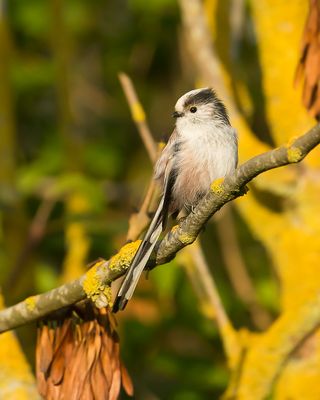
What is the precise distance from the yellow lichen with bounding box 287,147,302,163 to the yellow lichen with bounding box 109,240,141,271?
788 mm

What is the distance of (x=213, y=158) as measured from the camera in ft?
13.5

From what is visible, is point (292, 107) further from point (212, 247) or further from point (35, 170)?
point (212, 247)

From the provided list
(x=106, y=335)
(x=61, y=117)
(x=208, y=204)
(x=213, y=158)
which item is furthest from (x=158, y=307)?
(x=208, y=204)

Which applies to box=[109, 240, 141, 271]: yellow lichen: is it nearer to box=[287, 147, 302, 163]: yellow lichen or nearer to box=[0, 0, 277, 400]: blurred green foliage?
box=[287, 147, 302, 163]: yellow lichen

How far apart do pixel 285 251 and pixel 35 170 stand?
9.36 ft

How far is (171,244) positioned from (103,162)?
496 cm

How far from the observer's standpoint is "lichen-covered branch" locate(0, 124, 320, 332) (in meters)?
2.75

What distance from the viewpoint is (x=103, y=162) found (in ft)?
26.5

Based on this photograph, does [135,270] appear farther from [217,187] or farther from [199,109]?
[199,109]

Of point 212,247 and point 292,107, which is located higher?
point 212,247

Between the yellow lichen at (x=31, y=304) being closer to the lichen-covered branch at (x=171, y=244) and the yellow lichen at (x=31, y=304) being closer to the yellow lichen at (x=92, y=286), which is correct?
the lichen-covered branch at (x=171, y=244)

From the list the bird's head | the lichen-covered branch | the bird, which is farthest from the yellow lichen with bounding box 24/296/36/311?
the bird's head

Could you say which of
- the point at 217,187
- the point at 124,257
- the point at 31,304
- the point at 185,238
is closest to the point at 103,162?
the point at 31,304

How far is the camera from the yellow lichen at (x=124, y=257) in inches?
128
